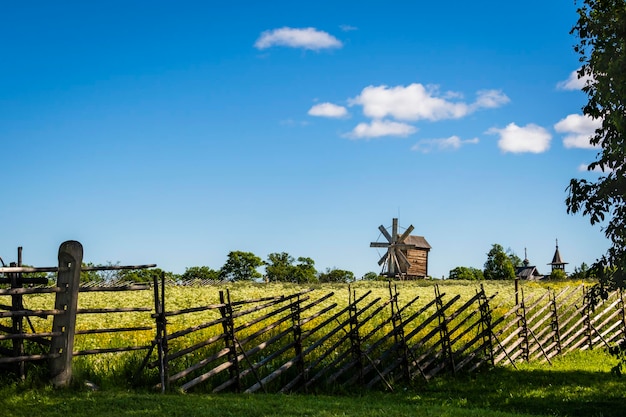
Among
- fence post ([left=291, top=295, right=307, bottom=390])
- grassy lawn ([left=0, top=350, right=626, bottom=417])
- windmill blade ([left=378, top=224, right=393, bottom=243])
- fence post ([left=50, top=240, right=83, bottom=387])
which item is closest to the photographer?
grassy lawn ([left=0, top=350, right=626, bottom=417])

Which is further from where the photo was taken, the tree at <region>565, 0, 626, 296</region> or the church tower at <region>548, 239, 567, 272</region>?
the church tower at <region>548, 239, 567, 272</region>

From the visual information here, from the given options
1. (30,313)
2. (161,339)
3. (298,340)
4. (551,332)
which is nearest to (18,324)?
(30,313)

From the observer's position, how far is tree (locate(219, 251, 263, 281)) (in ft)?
318

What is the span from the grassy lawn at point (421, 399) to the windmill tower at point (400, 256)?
4611 centimetres

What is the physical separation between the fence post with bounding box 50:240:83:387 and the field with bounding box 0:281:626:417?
10.6 inches

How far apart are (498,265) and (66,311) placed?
284ft

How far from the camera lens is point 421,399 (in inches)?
541

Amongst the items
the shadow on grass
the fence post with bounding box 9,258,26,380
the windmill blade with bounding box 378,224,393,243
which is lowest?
the shadow on grass

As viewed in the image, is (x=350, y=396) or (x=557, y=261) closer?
(x=350, y=396)

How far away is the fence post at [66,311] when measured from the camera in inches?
424

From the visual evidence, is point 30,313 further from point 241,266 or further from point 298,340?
point 241,266

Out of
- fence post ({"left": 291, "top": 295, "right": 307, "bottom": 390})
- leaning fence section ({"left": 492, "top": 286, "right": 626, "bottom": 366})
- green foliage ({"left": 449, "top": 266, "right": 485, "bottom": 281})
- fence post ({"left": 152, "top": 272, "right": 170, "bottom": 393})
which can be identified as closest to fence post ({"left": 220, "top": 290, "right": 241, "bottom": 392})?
fence post ({"left": 152, "top": 272, "right": 170, "bottom": 393})

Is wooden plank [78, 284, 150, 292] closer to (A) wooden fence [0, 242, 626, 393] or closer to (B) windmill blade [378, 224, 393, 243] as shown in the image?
(A) wooden fence [0, 242, 626, 393]

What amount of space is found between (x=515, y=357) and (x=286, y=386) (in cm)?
799
